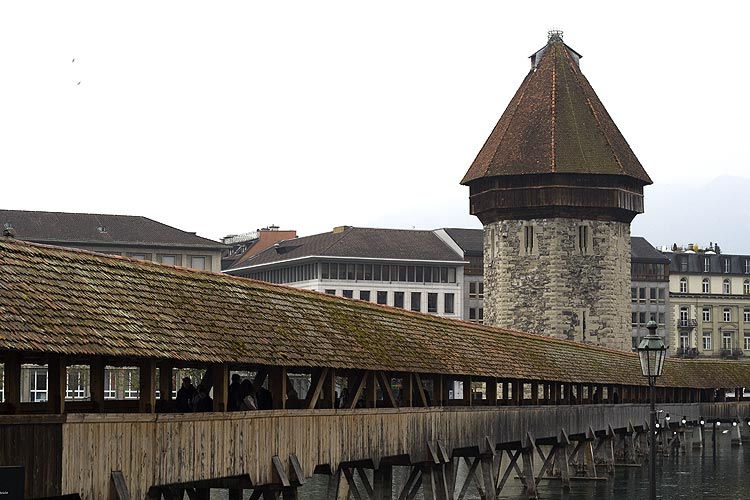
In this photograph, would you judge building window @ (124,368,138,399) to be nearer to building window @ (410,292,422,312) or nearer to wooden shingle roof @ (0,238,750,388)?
building window @ (410,292,422,312)

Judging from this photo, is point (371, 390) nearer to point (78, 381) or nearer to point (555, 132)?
point (555, 132)

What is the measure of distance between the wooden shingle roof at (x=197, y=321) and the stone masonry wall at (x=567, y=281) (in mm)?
26230

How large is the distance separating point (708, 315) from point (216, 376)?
81.2m

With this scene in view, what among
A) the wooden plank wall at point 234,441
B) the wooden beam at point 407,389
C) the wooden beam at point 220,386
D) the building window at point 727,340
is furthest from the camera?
the building window at point 727,340

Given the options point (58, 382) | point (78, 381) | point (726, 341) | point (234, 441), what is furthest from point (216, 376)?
point (726, 341)

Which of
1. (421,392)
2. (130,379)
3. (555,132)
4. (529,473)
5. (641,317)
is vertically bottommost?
(529,473)

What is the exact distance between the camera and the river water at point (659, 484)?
120 feet

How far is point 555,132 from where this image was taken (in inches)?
2170

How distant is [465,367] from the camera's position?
2591 cm

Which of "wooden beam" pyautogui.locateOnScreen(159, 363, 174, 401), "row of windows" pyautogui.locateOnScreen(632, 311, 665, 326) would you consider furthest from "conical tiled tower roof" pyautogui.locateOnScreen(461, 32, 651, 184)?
"wooden beam" pyautogui.locateOnScreen(159, 363, 174, 401)

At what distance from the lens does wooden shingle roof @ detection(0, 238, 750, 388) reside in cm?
1383

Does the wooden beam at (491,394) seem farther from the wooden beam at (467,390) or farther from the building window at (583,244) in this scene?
the building window at (583,244)

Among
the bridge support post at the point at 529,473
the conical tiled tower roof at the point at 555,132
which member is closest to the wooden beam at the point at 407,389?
the bridge support post at the point at 529,473

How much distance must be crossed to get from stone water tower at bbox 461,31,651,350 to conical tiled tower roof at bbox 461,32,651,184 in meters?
0.05
